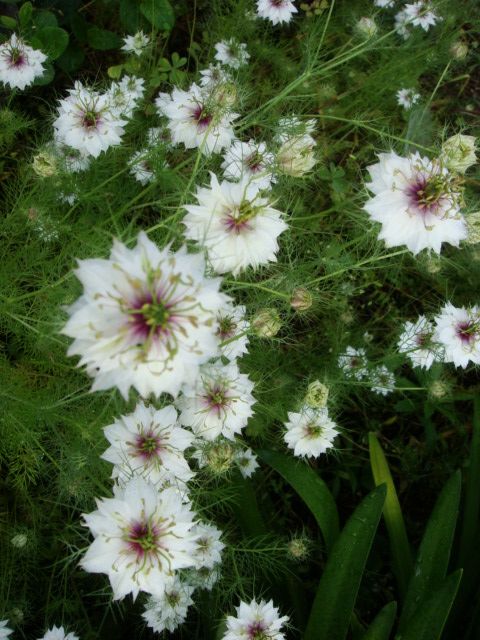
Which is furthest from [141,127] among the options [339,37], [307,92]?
[339,37]

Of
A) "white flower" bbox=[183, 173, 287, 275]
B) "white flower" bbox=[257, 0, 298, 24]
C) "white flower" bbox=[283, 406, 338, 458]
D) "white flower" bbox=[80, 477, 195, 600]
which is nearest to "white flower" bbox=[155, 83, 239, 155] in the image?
"white flower" bbox=[183, 173, 287, 275]

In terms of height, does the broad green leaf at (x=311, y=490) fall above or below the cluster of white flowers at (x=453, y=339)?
below

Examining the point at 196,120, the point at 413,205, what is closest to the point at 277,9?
the point at 196,120

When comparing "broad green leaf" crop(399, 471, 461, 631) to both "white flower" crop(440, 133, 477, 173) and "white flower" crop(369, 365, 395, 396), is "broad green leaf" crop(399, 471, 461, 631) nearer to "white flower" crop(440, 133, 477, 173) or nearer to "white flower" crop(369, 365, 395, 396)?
"white flower" crop(369, 365, 395, 396)

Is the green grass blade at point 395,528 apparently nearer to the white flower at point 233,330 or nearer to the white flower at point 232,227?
the white flower at point 233,330

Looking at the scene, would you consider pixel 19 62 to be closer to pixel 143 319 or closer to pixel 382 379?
pixel 143 319

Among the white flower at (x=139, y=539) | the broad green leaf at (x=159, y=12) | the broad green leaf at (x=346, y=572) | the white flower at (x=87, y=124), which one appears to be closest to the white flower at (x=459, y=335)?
the broad green leaf at (x=346, y=572)
